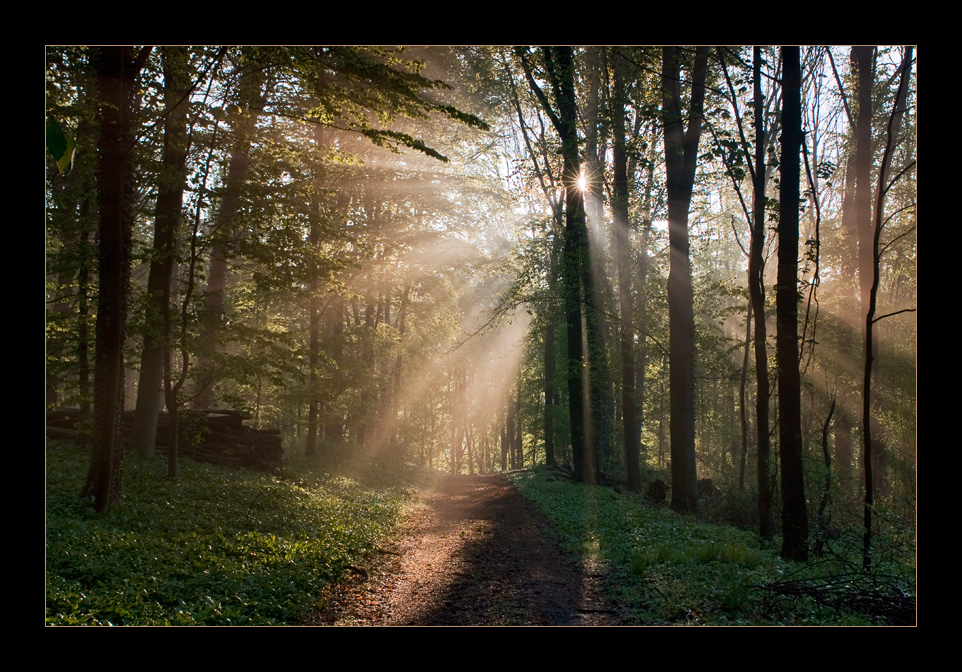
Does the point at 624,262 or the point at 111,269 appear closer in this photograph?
the point at 111,269

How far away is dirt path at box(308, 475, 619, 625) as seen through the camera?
20.5 ft

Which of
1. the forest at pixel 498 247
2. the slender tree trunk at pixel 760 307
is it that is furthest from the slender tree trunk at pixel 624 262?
the slender tree trunk at pixel 760 307

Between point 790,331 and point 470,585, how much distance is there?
633cm

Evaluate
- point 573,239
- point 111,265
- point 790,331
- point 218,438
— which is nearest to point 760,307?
point 790,331

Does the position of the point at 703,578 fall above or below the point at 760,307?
below

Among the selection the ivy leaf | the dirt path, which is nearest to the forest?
the ivy leaf

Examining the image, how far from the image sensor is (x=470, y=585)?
7.66m

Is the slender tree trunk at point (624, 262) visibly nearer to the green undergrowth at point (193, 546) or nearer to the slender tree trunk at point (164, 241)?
the green undergrowth at point (193, 546)

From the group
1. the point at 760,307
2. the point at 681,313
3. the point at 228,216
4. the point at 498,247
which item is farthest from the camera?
the point at 498,247

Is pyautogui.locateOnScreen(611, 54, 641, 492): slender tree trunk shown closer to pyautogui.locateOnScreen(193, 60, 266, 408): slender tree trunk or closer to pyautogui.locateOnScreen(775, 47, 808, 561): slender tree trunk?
pyautogui.locateOnScreen(775, 47, 808, 561): slender tree trunk

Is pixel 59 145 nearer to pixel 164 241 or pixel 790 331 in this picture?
pixel 790 331

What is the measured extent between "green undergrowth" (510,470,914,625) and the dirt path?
1.57 ft
